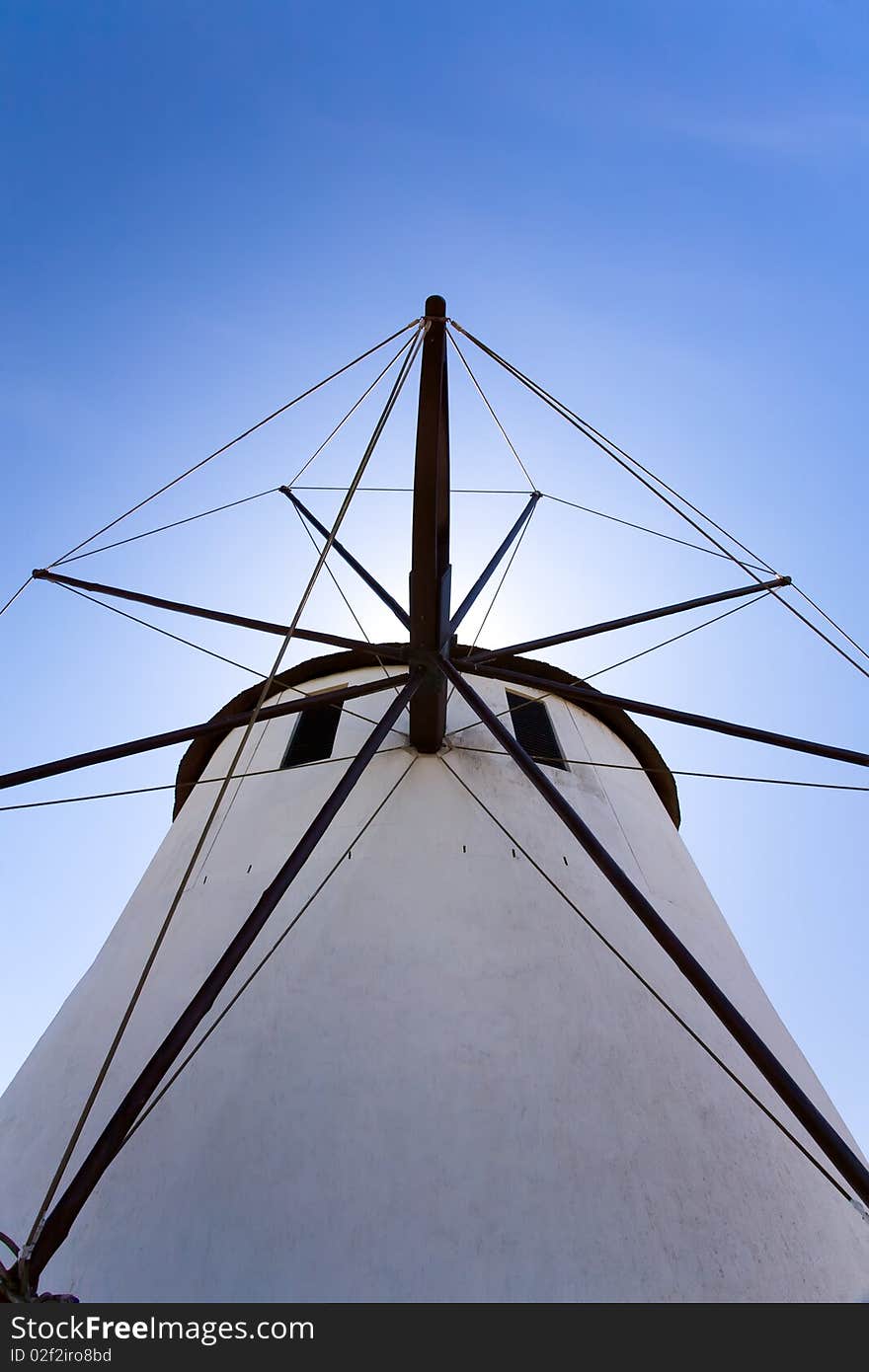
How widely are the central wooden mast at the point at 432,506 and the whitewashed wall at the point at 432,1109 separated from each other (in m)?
1.85

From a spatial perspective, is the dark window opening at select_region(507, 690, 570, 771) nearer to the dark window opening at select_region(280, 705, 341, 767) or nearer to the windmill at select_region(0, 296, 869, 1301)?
the windmill at select_region(0, 296, 869, 1301)

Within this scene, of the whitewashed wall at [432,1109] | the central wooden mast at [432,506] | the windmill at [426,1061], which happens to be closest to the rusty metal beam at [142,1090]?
the windmill at [426,1061]

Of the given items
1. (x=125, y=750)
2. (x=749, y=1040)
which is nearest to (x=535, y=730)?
(x=125, y=750)

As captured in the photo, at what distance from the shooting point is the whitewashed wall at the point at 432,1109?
4.94 meters

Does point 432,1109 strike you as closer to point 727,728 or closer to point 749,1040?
point 749,1040

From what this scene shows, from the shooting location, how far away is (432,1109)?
559 cm

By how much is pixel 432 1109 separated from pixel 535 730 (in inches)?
225

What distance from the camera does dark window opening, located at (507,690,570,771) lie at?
1016cm

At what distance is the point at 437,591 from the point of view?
7.43 m

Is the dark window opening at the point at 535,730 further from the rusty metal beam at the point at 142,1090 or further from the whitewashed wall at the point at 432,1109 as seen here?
the rusty metal beam at the point at 142,1090

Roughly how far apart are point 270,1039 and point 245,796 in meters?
3.73

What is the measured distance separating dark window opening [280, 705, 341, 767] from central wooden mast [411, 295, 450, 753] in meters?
2.00

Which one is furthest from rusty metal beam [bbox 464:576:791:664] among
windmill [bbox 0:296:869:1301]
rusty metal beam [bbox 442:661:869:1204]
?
rusty metal beam [bbox 442:661:869:1204]
